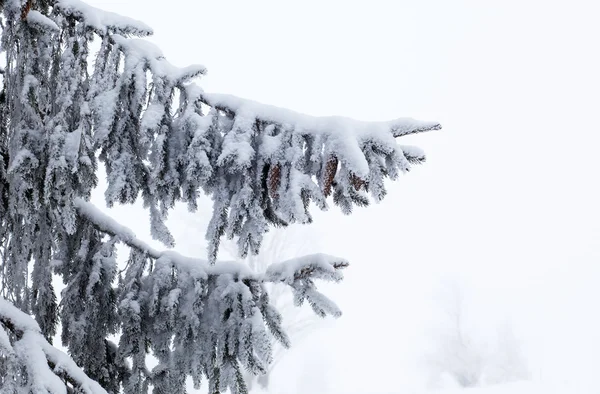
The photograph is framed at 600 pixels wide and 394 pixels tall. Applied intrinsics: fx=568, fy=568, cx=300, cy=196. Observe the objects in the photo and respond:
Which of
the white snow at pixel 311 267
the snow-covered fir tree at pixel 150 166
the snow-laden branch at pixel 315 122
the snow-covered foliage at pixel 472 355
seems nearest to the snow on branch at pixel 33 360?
the snow-covered fir tree at pixel 150 166

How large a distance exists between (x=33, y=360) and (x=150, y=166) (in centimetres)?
83

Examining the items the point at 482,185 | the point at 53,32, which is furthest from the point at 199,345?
the point at 482,185

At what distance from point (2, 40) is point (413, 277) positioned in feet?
108

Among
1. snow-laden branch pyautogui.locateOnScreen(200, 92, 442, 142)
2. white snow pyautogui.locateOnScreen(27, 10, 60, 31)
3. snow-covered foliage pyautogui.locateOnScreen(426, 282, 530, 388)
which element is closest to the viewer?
snow-laden branch pyautogui.locateOnScreen(200, 92, 442, 142)

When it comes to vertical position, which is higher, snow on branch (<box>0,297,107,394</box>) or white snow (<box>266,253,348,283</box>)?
white snow (<box>266,253,348,283</box>)

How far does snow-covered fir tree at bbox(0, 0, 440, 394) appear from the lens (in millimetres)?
1751

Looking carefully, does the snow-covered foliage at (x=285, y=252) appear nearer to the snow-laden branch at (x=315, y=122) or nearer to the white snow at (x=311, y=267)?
the white snow at (x=311, y=267)

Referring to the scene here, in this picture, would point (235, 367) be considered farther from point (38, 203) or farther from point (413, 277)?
point (413, 277)

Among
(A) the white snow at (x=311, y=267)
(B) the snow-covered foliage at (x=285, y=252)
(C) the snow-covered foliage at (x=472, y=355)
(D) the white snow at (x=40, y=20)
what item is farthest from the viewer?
(C) the snow-covered foliage at (x=472, y=355)

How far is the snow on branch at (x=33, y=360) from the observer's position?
1.45 metres

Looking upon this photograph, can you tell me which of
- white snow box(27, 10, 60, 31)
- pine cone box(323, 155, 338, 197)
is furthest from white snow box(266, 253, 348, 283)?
white snow box(27, 10, 60, 31)

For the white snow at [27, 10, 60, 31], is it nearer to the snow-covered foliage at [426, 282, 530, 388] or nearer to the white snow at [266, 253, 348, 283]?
the white snow at [266, 253, 348, 283]

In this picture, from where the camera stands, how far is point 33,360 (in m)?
1.49

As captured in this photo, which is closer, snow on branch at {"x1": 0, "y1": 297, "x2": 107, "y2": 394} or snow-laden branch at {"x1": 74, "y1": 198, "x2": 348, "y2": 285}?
snow on branch at {"x1": 0, "y1": 297, "x2": 107, "y2": 394}
